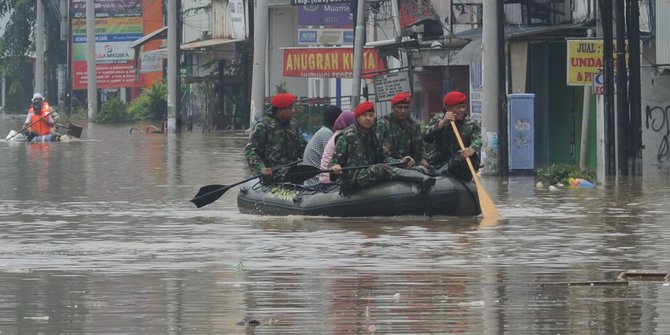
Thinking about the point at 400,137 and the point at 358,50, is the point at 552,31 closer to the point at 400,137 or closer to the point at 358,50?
the point at 358,50

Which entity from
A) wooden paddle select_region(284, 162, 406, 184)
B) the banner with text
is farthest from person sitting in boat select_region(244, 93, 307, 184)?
the banner with text

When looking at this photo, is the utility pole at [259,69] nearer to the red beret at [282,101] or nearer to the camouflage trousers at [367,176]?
the red beret at [282,101]

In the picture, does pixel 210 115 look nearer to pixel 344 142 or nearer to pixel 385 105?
pixel 385 105

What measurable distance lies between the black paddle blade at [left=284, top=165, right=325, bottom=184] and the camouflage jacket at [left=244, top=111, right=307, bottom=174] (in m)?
0.36

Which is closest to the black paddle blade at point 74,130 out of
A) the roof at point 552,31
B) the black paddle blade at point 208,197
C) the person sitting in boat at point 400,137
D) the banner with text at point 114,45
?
the roof at point 552,31

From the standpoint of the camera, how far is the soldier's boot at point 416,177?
20.1 meters

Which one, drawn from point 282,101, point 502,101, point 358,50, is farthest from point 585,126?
point 358,50

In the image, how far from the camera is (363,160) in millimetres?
20500

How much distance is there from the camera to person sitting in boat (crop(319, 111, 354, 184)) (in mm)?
20812

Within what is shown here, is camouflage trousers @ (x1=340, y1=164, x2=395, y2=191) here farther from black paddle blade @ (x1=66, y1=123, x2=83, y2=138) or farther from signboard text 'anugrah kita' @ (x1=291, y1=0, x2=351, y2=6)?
black paddle blade @ (x1=66, y1=123, x2=83, y2=138)

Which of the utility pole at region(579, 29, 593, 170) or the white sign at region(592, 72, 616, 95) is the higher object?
the white sign at region(592, 72, 616, 95)

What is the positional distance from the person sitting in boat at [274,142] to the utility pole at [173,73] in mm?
41195

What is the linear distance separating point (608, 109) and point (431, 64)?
1550 centimetres

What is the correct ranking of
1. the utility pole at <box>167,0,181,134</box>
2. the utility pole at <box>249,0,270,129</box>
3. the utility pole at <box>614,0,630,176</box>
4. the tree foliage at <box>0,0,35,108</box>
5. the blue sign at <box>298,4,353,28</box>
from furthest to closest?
1. the tree foliage at <box>0,0,35,108</box>
2. the utility pole at <box>167,0,181,134</box>
3. the blue sign at <box>298,4,353,28</box>
4. the utility pole at <box>249,0,270,129</box>
5. the utility pole at <box>614,0,630,176</box>
